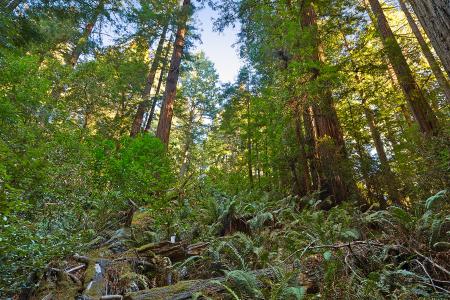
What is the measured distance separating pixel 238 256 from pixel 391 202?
5.33m

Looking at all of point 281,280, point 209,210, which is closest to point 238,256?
point 281,280

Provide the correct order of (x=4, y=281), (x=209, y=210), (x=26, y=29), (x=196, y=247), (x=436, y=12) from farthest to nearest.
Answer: (x=26, y=29)
(x=209, y=210)
(x=196, y=247)
(x=4, y=281)
(x=436, y=12)

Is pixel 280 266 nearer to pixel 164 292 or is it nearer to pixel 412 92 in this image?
pixel 164 292

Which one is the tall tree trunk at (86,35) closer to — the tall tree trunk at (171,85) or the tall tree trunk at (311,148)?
the tall tree trunk at (171,85)

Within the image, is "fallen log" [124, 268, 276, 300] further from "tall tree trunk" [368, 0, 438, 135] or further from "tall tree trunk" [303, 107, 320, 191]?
"tall tree trunk" [303, 107, 320, 191]

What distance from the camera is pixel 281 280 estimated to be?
3.48 meters

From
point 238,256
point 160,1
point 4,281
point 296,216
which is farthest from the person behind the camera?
point 160,1

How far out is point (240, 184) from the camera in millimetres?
13188

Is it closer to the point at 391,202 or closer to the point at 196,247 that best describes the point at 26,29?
the point at 196,247

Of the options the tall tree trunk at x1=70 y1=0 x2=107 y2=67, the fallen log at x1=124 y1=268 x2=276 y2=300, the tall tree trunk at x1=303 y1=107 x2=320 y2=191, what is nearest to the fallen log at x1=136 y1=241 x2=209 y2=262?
the fallen log at x1=124 y1=268 x2=276 y2=300

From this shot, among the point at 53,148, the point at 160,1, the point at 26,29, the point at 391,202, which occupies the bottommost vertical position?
the point at 391,202

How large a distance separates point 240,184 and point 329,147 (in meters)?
5.28

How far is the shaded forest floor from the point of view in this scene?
3354mm

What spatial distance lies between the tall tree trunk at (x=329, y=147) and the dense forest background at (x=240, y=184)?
0.15 feet
